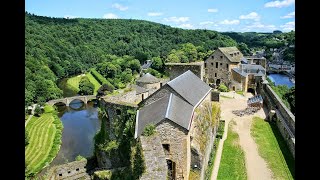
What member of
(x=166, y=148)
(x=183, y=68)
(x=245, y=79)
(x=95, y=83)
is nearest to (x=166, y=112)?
(x=166, y=148)

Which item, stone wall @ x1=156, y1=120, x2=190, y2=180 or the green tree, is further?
the green tree

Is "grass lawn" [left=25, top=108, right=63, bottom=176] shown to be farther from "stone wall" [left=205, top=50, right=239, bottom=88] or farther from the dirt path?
"stone wall" [left=205, top=50, right=239, bottom=88]

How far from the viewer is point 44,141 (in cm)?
3978

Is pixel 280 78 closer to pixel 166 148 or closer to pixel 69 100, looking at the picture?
pixel 69 100

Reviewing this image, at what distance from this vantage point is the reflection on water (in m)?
36.7

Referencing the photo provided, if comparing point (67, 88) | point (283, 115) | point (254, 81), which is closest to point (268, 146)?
point (283, 115)

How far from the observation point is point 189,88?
22172 mm

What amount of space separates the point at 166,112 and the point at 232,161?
735 cm

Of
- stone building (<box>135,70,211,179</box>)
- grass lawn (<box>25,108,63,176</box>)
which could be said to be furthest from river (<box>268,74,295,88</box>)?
stone building (<box>135,70,211,179</box>)

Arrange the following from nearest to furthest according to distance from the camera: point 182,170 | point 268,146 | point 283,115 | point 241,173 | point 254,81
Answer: point 182,170, point 241,173, point 268,146, point 283,115, point 254,81

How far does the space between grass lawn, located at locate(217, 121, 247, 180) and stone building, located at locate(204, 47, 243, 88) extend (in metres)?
25.8
